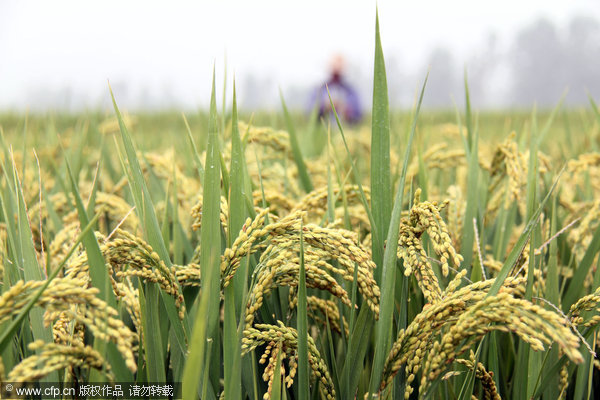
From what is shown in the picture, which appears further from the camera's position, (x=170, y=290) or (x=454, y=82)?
(x=454, y=82)

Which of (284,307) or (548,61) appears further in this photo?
(548,61)

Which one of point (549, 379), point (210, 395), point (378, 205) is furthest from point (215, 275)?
point (549, 379)

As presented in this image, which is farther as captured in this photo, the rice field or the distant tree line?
the distant tree line

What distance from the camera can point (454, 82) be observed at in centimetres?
11619

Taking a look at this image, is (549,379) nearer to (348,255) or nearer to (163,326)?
(348,255)

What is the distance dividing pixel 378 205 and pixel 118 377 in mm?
528

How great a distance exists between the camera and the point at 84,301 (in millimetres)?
595

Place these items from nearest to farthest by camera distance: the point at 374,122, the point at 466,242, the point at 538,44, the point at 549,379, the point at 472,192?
A: the point at 549,379 < the point at 374,122 < the point at 466,242 < the point at 472,192 < the point at 538,44

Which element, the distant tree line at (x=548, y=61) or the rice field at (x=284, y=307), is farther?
the distant tree line at (x=548, y=61)

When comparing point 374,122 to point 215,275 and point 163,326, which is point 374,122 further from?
point 163,326

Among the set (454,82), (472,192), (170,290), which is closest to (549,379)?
(472,192)

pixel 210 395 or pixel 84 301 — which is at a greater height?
pixel 84 301

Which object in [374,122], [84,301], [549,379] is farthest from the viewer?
[374,122]

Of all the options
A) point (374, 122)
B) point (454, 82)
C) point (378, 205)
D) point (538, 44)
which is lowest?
point (378, 205)
